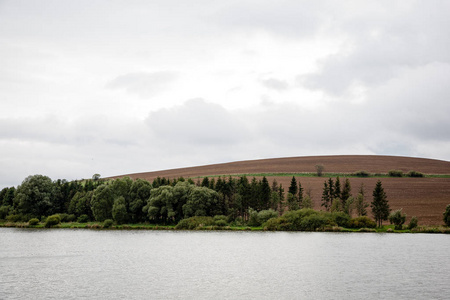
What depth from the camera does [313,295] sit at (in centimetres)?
3584

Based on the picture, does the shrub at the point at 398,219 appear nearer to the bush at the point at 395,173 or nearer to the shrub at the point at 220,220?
the shrub at the point at 220,220

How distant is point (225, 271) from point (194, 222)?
2710 inches

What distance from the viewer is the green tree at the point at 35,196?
13162 cm

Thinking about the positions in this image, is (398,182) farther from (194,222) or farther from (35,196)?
(35,196)

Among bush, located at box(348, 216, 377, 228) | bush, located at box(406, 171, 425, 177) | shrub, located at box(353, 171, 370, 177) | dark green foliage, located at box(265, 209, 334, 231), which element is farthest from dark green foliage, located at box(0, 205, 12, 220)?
bush, located at box(406, 171, 425, 177)

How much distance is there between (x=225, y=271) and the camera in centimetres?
4694

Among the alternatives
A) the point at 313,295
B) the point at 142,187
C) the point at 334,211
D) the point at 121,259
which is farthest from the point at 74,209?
the point at 313,295

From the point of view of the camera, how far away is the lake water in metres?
36.6

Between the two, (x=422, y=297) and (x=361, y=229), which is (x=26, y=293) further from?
(x=361, y=229)

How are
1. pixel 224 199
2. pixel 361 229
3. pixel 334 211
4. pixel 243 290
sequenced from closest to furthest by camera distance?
pixel 243 290 → pixel 361 229 → pixel 334 211 → pixel 224 199

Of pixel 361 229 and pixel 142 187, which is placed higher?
pixel 142 187

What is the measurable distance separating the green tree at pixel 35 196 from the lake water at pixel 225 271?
64893 millimetres

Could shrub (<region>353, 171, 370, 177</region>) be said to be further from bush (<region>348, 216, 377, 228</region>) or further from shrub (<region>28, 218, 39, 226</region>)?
shrub (<region>28, 218, 39, 226</region>)

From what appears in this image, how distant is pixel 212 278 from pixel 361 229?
72842 millimetres
